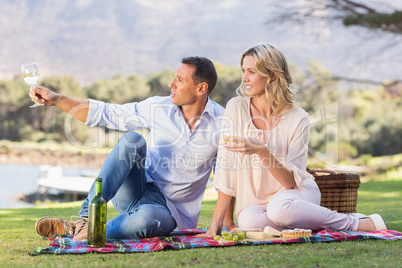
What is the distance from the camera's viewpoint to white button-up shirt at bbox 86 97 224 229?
9.80ft

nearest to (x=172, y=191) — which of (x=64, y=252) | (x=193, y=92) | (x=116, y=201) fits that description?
(x=116, y=201)

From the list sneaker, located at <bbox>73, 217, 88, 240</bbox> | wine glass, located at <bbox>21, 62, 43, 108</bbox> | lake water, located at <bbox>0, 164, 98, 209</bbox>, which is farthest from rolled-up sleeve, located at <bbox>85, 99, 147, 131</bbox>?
lake water, located at <bbox>0, 164, 98, 209</bbox>

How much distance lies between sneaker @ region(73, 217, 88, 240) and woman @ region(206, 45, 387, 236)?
0.71 metres

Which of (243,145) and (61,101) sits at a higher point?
(61,101)

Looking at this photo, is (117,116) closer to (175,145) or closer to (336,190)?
(175,145)

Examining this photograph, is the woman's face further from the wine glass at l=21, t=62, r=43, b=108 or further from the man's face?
the wine glass at l=21, t=62, r=43, b=108

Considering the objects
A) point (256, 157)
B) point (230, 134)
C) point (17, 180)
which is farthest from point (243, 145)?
point (17, 180)

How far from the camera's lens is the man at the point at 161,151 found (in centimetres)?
273

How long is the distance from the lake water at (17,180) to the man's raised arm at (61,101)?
19632 millimetres

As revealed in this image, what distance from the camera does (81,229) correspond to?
8.57 feet

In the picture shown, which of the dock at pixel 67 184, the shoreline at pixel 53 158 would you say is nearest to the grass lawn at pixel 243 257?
the dock at pixel 67 184

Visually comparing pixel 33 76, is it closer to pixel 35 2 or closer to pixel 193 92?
pixel 193 92

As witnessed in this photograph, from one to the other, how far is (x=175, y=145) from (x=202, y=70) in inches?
21.2

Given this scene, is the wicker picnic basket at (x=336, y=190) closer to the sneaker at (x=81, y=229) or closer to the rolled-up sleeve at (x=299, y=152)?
the rolled-up sleeve at (x=299, y=152)
